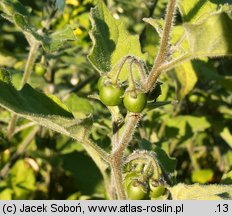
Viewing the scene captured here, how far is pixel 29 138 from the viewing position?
3195mm

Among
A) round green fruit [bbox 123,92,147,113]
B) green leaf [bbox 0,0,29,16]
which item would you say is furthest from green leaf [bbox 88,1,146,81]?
green leaf [bbox 0,0,29,16]

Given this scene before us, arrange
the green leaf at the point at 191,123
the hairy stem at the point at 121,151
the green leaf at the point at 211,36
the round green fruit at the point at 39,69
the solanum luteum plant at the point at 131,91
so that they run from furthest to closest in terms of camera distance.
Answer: the green leaf at the point at 191,123 → the round green fruit at the point at 39,69 → the hairy stem at the point at 121,151 → the solanum luteum plant at the point at 131,91 → the green leaf at the point at 211,36

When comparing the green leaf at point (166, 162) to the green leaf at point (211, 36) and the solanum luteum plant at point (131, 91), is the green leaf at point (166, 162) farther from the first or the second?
the green leaf at point (211, 36)

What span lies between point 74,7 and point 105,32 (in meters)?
1.91

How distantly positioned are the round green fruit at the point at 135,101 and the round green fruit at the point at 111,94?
0.04 metres

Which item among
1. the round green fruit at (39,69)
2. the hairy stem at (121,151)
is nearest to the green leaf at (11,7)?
the round green fruit at (39,69)

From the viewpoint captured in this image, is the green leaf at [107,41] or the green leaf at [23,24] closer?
the green leaf at [107,41]

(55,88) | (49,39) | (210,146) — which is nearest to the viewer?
(49,39)

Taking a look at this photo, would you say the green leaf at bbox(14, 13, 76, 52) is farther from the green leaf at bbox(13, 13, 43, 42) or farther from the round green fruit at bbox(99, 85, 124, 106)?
the round green fruit at bbox(99, 85, 124, 106)

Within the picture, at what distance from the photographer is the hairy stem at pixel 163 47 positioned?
4.96ft

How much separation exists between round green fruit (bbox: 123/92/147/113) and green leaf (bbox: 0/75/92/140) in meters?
0.13

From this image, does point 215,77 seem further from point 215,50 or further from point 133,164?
point 215,50

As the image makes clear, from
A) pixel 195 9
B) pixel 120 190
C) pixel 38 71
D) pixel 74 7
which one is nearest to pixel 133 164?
pixel 120 190

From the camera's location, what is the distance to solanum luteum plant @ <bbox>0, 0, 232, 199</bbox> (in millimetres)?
1453
